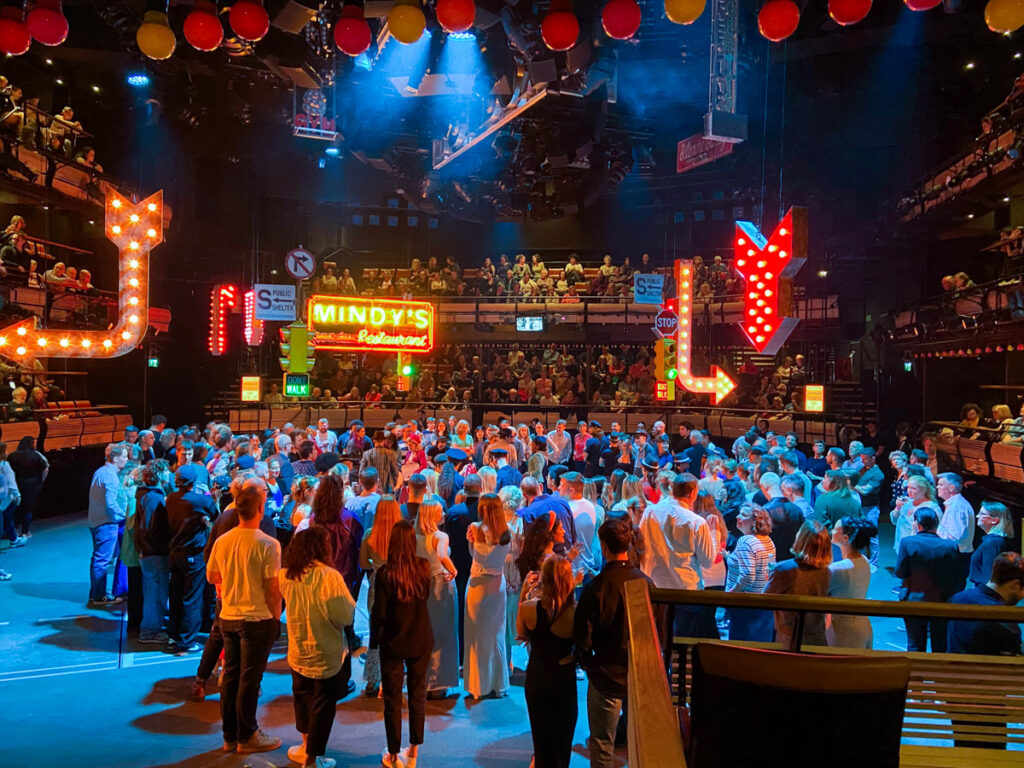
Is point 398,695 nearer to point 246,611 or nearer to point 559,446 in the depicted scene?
point 246,611

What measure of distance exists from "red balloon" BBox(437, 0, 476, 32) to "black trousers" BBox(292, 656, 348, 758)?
5226 mm

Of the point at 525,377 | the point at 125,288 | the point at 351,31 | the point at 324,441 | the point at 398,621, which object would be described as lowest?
the point at 398,621

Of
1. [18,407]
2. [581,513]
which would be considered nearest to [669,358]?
[581,513]

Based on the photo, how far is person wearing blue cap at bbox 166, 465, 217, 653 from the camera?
6.71 m

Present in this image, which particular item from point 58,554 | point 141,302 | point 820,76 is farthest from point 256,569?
point 820,76

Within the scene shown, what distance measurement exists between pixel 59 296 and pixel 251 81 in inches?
238

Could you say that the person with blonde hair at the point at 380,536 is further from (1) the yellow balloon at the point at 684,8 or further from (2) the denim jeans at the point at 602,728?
(1) the yellow balloon at the point at 684,8

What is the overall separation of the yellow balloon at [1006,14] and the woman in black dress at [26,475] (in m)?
13.2

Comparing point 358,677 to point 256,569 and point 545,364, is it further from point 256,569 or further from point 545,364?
point 545,364

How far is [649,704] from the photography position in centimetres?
185

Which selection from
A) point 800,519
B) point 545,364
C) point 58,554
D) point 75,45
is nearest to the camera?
point 800,519

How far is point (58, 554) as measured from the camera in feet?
34.8

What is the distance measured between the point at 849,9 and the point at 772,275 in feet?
11.0

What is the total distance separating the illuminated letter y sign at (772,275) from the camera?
8.35 metres
